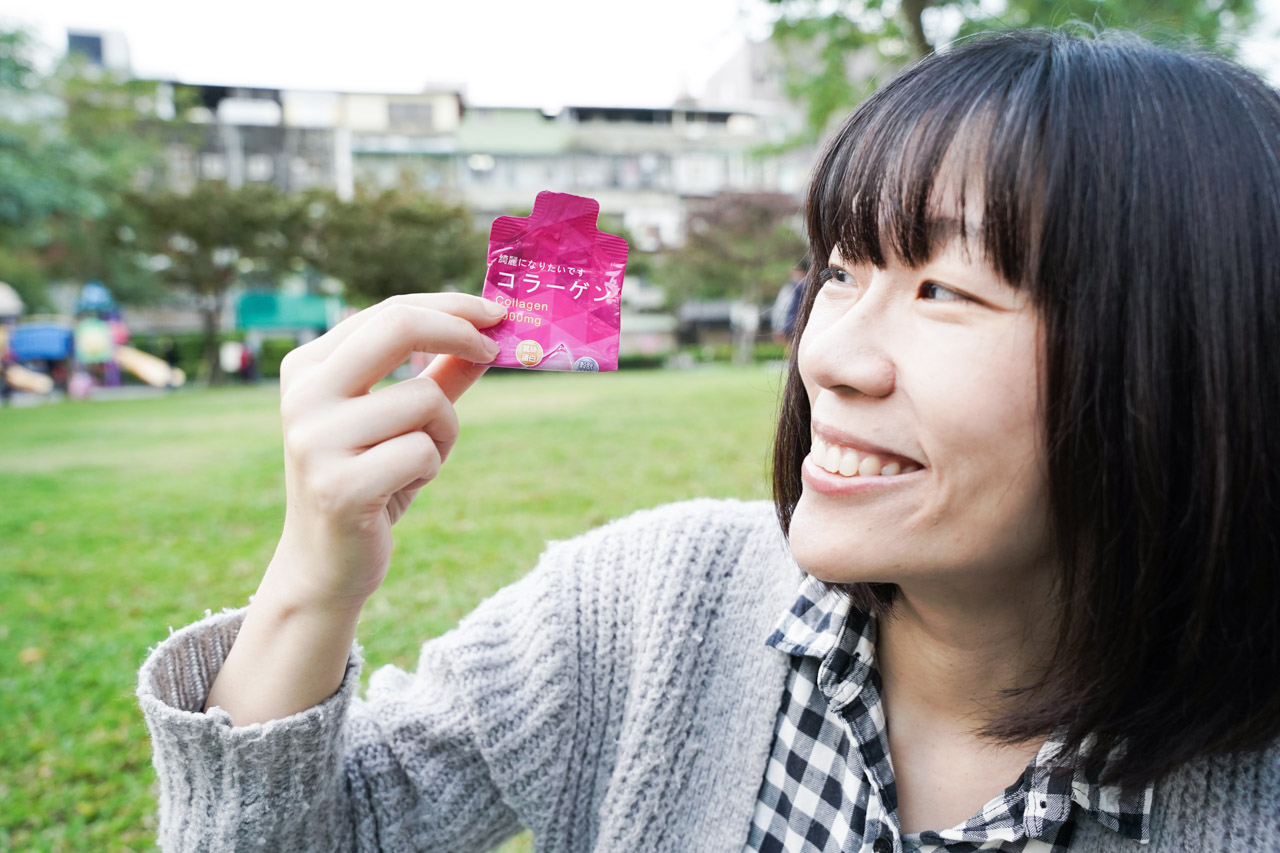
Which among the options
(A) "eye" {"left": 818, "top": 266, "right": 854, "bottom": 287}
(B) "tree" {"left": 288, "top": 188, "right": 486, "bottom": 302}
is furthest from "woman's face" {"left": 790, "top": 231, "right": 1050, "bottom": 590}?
(B) "tree" {"left": 288, "top": 188, "right": 486, "bottom": 302}

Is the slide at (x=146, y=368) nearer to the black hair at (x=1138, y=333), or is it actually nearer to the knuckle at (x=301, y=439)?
the knuckle at (x=301, y=439)

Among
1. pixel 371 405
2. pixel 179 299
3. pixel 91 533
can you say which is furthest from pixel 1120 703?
pixel 179 299

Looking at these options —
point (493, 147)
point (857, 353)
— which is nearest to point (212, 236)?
point (493, 147)

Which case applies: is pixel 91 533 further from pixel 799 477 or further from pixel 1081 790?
pixel 1081 790

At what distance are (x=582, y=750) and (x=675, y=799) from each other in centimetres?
15

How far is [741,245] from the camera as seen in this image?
28.3m

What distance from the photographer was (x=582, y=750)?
1.22 m

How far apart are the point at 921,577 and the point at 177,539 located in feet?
17.7

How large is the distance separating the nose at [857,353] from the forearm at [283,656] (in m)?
0.63

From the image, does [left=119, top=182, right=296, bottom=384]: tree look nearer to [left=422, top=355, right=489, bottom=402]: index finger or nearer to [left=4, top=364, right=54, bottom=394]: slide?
[left=4, top=364, right=54, bottom=394]: slide

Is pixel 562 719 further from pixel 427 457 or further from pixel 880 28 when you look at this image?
pixel 880 28

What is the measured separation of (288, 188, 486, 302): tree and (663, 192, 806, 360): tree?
8111mm

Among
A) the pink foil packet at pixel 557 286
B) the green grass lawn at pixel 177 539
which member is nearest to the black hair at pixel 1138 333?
the pink foil packet at pixel 557 286

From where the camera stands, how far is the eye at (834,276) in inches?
43.7
